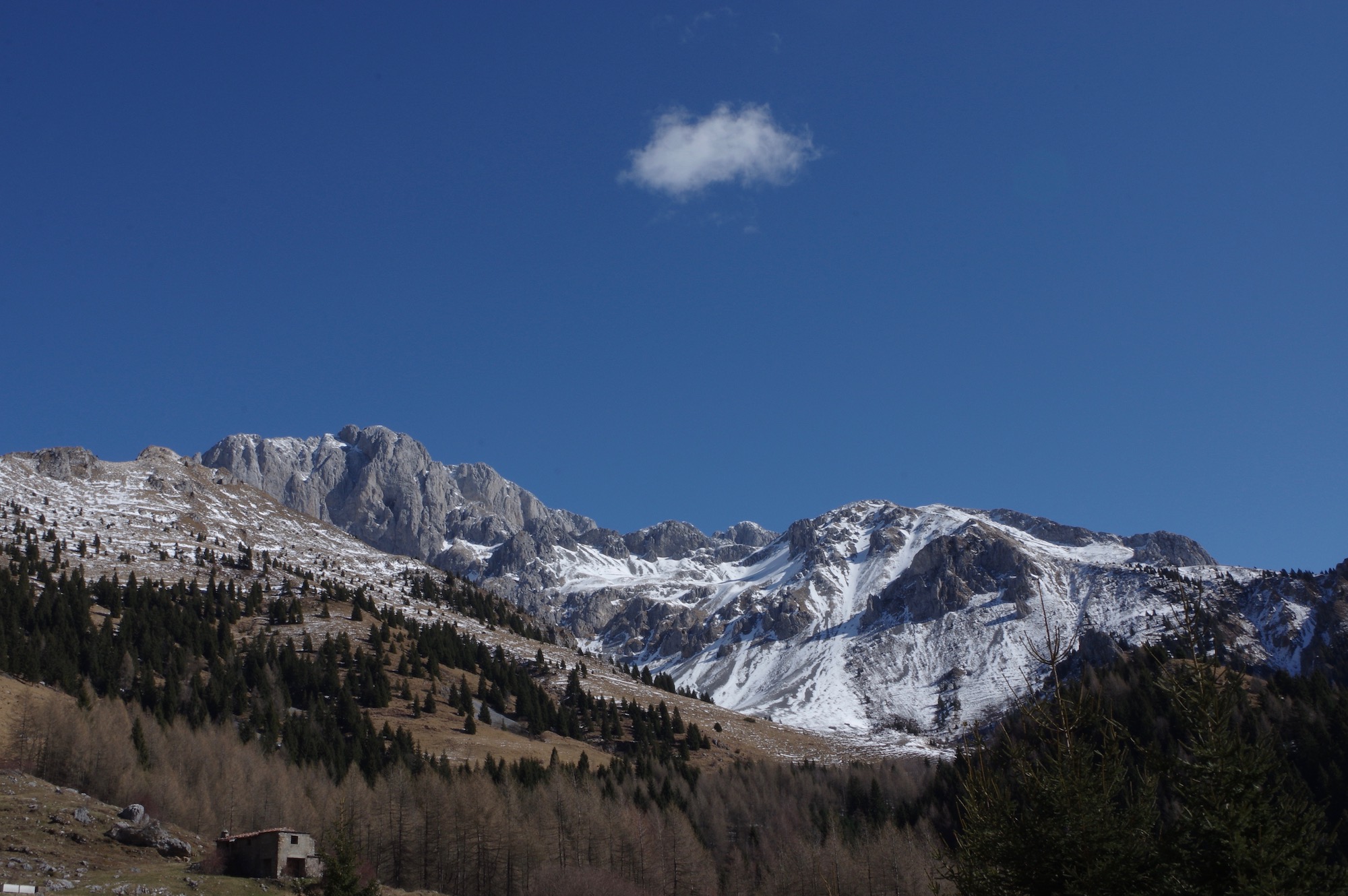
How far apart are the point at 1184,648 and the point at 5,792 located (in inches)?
3117

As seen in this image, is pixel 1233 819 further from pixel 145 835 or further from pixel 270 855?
pixel 145 835

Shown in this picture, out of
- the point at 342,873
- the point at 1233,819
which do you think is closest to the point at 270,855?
the point at 342,873

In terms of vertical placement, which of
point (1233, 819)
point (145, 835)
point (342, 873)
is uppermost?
point (1233, 819)

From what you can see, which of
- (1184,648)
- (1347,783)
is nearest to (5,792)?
(1184,648)

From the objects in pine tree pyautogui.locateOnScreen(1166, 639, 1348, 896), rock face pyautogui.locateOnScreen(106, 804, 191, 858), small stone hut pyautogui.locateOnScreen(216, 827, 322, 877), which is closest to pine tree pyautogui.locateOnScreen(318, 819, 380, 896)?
small stone hut pyautogui.locateOnScreen(216, 827, 322, 877)

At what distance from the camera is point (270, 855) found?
66.6 m

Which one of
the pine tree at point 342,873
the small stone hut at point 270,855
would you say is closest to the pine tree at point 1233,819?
the pine tree at point 342,873

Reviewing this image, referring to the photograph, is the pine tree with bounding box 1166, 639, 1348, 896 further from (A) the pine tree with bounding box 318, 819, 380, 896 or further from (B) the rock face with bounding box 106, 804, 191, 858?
(B) the rock face with bounding box 106, 804, 191, 858

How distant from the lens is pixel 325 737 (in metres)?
136

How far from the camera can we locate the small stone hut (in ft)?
216

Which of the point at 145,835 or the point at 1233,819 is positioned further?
the point at 145,835

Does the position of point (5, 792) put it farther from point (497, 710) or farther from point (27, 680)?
point (497, 710)

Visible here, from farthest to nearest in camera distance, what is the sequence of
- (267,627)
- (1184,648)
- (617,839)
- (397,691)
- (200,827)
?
(267,627) → (397,691) → (617,839) → (200,827) → (1184,648)

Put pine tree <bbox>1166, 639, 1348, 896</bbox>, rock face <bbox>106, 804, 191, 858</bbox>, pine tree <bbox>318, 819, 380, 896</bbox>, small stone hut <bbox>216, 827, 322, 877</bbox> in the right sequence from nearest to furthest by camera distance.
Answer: pine tree <bbox>1166, 639, 1348, 896</bbox> < pine tree <bbox>318, 819, 380, 896</bbox> < rock face <bbox>106, 804, 191, 858</bbox> < small stone hut <bbox>216, 827, 322, 877</bbox>
